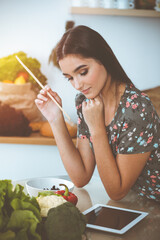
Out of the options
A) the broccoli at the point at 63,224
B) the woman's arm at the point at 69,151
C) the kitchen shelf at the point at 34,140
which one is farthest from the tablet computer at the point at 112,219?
the kitchen shelf at the point at 34,140

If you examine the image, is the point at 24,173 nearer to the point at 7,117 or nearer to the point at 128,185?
the point at 7,117

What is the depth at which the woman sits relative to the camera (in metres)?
1.16

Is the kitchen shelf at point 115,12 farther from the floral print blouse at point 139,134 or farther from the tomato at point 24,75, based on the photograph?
the floral print blouse at point 139,134

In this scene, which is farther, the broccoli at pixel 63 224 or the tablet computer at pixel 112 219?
the tablet computer at pixel 112 219

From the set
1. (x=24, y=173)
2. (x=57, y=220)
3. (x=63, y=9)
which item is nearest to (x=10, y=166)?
(x=24, y=173)

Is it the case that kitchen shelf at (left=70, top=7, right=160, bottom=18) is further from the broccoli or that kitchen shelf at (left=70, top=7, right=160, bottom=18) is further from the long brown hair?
the broccoli

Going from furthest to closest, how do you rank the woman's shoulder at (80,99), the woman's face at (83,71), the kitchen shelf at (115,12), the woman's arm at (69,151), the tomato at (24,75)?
the tomato at (24,75)
the kitchen shelf at (115,12)
the woman's shoulder at (80,99)
the woman's arm at (69,151)
the woman's face at (83,71)

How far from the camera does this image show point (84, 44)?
117 cm

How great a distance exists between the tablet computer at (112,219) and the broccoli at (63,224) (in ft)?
0.47

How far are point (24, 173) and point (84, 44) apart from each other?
71.1 inches

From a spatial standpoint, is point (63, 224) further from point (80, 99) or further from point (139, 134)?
point (80, 99)

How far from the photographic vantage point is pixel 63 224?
70 centimetres

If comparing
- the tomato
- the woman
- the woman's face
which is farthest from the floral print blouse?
the tomato

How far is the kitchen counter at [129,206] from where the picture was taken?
0.83 metres
